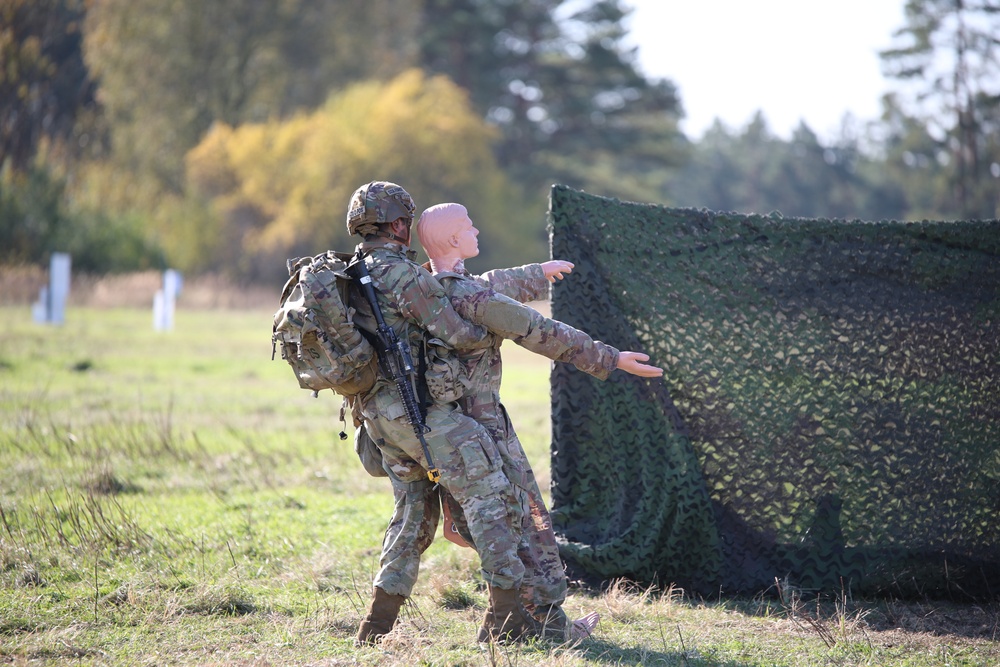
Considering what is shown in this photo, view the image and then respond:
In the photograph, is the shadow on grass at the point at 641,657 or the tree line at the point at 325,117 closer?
the shadow on grass at the point at 641,657

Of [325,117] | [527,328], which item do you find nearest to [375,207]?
[527,328]

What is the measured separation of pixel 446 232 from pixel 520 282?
0.40 meters

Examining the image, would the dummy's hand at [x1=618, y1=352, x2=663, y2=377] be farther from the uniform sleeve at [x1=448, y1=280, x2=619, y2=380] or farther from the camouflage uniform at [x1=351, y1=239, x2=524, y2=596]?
the camouflage uniform at [x1=351, y1=239, x2=524, y2=596]

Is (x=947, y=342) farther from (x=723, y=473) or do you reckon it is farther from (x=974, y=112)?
A: (x=974, y=112)

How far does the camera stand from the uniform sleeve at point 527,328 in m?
4.54

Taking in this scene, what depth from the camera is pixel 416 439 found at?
4602mm

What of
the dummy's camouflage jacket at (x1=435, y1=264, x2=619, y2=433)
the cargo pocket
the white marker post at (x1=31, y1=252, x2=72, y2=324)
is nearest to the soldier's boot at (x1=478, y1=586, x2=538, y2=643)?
the cargo pocket

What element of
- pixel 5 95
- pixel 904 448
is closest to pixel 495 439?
pixel 904 448

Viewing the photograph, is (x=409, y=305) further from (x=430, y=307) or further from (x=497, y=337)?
(x=497, y=337)

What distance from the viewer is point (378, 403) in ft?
15.3

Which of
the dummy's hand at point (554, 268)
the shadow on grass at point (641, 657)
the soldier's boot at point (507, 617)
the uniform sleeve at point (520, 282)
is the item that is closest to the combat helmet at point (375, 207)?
the uniform sleeve at point (520, 282)

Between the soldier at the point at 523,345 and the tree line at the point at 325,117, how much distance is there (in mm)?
29897

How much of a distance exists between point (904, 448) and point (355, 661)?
2.97 m

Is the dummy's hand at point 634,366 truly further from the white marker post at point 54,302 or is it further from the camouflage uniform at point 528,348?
the white marker post at point 54,302
